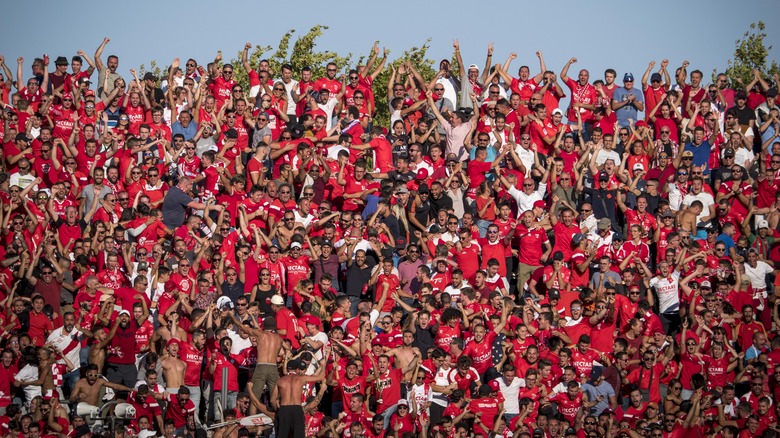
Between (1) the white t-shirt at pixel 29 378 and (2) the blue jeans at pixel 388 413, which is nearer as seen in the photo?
(2) the blue jeans at pixel 388 413

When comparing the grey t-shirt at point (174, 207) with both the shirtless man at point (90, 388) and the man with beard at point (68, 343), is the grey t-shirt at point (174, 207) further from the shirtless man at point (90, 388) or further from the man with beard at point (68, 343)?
the shirtless man at point (90, 388)

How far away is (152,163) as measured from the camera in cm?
2339

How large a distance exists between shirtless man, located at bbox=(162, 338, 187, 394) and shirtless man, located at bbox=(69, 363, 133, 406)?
0.86m

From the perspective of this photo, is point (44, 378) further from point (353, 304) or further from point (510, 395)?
point (510, 395)

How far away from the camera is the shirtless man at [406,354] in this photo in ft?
64.3

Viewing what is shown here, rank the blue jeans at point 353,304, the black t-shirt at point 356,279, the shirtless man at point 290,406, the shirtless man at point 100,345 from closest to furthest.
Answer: the shirtless man at point 290,406, the shirtless man at point 100,345, the blue jeans at point 353,304, the black t-shirt at point 356,279

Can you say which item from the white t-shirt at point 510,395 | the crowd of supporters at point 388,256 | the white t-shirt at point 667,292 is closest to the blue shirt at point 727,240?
the crowd of supporters at point 388,256

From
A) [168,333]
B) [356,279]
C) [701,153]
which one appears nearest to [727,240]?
[701,153]

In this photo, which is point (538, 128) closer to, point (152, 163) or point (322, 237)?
point (322, 237)

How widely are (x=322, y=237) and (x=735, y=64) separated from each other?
19.9m

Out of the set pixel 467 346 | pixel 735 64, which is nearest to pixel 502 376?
pixel 467 346

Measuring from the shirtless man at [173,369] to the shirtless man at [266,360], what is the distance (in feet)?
3.71

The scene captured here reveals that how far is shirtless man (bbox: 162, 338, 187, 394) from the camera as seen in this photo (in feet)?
64.0

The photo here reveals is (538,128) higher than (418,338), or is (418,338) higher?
(538,128)
